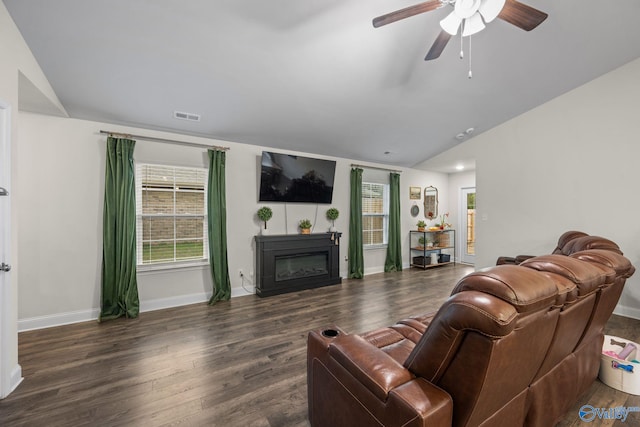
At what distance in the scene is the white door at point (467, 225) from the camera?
6.80m

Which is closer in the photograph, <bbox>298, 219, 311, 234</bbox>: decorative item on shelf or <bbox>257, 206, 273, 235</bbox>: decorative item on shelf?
<bbox>257, 206, 273, 235</bbox>: decorative item on shelf

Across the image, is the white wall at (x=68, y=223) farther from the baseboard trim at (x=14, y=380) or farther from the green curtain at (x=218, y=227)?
the baseboard trim at (x=14, y=380)

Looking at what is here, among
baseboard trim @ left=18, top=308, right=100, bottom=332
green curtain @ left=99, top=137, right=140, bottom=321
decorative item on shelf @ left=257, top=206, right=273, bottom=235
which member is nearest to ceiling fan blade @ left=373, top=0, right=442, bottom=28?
decorative item on shelf @ left=257, top=206, right=273, bottom=235

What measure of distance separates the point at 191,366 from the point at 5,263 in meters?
1.56

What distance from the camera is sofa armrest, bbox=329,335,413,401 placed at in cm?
101

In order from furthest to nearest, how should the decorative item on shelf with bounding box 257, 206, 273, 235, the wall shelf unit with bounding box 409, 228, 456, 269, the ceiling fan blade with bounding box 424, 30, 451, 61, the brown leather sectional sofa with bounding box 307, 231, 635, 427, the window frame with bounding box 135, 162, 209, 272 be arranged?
the wall shelf unit with bounding box 409, 228, 456, 269 < the decorative item on shelf with bounding box 257, 206, 273, 235 < the window frame with bounding box 135, 162, 209, 272 < the ceiling fan blade with bounding box 424, 30, 451, 61 < the brown leather sectional sofa with bounding box 307, 231, 635, 427

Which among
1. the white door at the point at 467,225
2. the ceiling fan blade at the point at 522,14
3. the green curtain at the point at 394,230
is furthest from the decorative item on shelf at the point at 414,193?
the ceiling fan blade at the point at 522,14

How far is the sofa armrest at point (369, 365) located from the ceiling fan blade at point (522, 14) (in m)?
2.32

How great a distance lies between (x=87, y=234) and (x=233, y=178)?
1919mm

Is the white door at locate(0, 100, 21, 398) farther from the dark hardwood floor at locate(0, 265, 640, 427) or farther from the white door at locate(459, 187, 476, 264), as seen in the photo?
the white door at locate(459, 187, 476, 264)

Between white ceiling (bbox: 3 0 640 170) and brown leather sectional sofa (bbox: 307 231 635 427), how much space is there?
240 centimetres

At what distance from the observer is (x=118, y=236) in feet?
10.5

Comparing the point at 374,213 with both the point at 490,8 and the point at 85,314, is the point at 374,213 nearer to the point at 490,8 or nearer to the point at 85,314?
the point at 490,8

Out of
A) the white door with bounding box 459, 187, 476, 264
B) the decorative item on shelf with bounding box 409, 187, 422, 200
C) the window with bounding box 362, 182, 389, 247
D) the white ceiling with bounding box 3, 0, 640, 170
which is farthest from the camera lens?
the white door with bounding box 459, 187, 476, 264
